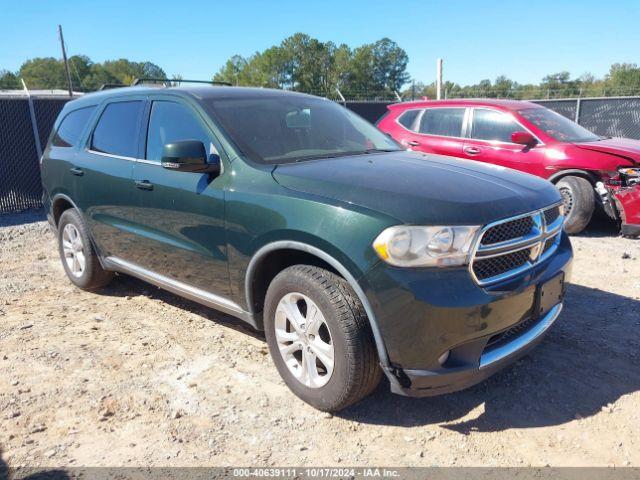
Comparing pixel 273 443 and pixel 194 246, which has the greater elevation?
pixel 194 246

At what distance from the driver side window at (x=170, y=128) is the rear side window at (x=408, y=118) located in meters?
5.15

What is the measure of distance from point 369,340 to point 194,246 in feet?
4.85

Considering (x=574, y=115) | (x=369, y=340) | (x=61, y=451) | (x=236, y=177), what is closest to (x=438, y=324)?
(x=369, y=340)

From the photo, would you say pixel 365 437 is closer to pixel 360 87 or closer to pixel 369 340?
pixel 369 340

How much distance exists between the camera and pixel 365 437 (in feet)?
9.19

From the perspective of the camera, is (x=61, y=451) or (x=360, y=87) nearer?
(x=61, y=451)

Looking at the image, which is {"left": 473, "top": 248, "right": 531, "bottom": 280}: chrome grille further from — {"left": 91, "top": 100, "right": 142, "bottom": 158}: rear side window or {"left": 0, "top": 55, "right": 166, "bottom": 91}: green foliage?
{"left": 0, "top": 55, "right": 166, "bottom": 91}: green foliage

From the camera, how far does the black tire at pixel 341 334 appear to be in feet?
8.68

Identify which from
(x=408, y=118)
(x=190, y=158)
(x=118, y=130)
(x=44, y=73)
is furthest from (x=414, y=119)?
(x=44, y=73)

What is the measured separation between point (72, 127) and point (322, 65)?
87.1 m

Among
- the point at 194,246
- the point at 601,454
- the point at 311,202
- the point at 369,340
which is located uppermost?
the point at 311,202

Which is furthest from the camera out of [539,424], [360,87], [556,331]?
[360,87]

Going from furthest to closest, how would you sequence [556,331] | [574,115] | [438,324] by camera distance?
[574,115], [556,331], [438,324]

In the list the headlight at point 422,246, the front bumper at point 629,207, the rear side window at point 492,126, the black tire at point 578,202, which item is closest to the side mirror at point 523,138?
the rear side window at point 492,126
